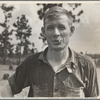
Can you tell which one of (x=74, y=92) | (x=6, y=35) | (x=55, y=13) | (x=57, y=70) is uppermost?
(x=55, y=13)

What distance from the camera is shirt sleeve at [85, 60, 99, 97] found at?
4.43ft

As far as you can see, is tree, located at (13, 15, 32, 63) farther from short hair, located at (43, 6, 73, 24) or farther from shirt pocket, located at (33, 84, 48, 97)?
shirt pocket, located at (33, 84, 48, 97)

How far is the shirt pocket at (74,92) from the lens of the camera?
1332mm

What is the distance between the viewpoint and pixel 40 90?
1341mm

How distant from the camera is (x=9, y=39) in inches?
54.2

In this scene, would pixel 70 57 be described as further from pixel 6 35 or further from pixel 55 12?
pixel 6 35

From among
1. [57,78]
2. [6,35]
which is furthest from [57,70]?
[6,35]

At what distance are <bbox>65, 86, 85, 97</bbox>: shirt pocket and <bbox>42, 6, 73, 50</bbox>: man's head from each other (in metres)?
0.28

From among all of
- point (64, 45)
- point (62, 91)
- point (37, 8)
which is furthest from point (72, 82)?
point (37, 8)

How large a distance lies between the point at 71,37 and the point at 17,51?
376 millimetres

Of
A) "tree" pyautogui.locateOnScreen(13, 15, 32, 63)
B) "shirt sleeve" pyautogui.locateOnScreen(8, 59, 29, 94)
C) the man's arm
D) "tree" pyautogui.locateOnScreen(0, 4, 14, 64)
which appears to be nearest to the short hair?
"tree" pyautogui.locateOnScreen(13, 15, 32, 63)

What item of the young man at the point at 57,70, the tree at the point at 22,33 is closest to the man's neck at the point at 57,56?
the young man at the point at 57,70

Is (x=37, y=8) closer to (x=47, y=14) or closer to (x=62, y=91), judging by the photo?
(x=47, y=14)

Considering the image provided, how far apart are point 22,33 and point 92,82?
0.57m
